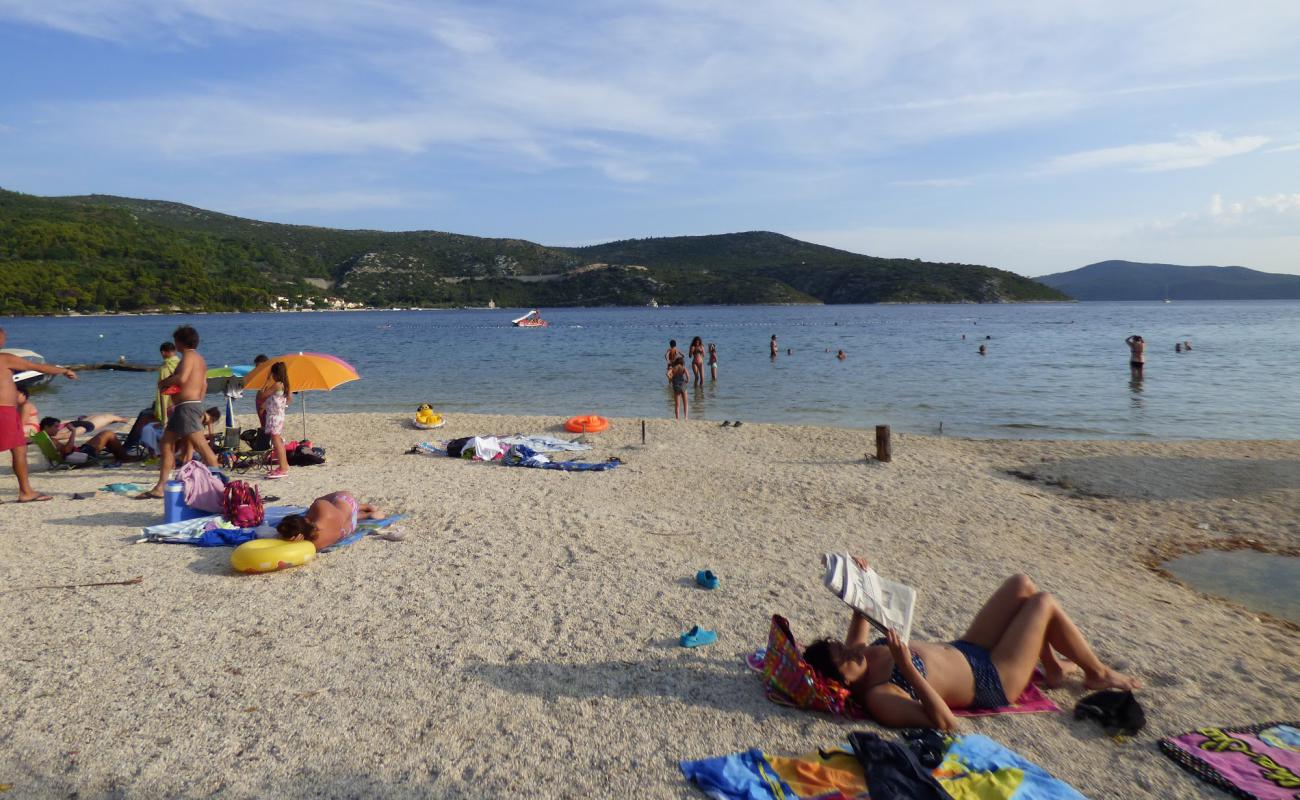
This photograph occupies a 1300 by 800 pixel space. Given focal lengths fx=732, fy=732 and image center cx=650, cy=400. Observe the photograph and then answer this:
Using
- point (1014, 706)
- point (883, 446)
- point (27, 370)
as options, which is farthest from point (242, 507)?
point (883, 446)

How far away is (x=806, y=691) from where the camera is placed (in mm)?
4047

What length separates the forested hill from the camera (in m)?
90.6

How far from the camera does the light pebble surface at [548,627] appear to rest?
3.65 metres

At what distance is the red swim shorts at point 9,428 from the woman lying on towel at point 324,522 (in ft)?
12.0

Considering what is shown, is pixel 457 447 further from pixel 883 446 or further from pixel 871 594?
pixel 871 594

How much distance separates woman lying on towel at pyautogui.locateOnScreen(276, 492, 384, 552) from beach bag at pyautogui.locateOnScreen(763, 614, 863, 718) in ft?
14.2

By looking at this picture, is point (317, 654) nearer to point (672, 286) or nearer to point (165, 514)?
point (165, 514)

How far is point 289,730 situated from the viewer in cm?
387

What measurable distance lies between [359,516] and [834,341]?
141ft

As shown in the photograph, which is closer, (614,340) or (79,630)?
(79,630)

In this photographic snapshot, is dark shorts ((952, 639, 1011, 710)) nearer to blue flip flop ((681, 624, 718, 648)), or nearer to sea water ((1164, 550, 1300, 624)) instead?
blue flip flop ((681, 624, 718, 648))

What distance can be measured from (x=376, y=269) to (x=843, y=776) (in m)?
131

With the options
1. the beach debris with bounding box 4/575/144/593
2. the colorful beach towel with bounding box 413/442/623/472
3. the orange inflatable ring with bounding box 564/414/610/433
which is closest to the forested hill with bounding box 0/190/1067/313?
the orange inflatable ring with bounding box 564/414/610/433

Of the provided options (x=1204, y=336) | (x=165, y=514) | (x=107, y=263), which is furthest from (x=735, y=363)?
(x=107, y=263)
